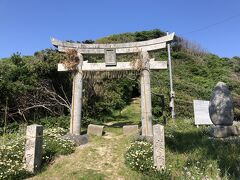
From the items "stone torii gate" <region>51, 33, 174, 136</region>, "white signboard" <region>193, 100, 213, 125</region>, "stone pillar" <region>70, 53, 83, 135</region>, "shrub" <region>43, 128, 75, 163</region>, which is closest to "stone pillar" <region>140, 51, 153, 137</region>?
"stone torii gate" <region>51, 33, 174, 136</region>

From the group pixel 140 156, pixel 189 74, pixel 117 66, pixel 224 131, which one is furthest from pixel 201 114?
pixel 189 74

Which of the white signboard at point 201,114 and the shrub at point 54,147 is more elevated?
the white signboard at point 201,114

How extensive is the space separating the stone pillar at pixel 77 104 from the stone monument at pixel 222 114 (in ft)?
19.2

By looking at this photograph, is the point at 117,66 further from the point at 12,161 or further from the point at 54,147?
the point at 12,161

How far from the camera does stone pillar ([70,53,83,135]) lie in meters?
12.8

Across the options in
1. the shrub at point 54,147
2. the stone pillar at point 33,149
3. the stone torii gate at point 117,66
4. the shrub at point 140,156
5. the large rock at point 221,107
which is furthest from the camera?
the stone torii gate at point 117,66

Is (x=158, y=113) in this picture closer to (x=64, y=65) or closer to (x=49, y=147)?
(x=64, y=65)

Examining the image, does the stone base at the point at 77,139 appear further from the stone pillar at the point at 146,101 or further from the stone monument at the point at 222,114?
the stone monument at the point at 222,114

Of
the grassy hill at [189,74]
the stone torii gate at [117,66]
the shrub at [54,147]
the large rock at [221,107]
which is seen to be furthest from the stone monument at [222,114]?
the grassy hill at [189,74]

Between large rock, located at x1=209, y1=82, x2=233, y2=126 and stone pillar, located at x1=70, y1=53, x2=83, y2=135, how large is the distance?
588cm

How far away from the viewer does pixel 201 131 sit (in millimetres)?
13266

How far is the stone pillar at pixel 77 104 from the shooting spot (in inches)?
504

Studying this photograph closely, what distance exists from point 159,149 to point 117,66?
5.38m

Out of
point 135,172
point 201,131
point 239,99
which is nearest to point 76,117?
point 135,172
